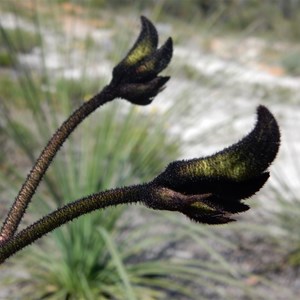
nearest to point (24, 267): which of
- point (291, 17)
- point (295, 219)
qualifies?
point (295, 219)

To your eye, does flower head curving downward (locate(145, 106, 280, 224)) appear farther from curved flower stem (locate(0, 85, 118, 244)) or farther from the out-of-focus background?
the out-of-focus background

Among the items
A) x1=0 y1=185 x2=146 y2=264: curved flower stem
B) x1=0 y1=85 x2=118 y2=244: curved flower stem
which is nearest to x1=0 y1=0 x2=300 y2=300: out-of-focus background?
x1=0 y1=85 x2=118 y2=244: curved flower stem

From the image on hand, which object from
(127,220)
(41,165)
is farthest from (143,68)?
(127,220)

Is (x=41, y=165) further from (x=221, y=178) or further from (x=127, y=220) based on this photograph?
(x=127, y=220)

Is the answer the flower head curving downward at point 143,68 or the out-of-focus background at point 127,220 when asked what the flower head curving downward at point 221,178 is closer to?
the flower head curving downward at point 143,68

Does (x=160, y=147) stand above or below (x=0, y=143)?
below

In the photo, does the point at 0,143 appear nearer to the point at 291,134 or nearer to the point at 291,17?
the point at 291,134
